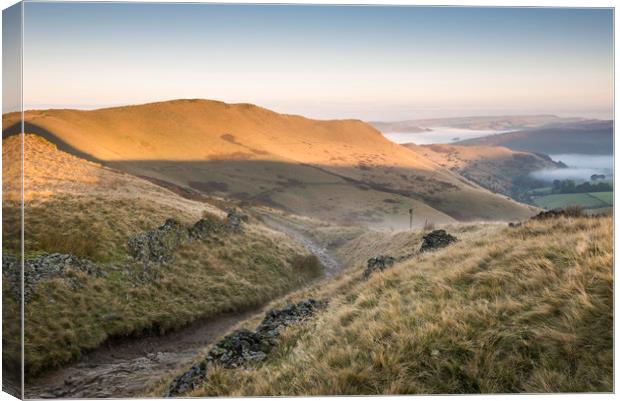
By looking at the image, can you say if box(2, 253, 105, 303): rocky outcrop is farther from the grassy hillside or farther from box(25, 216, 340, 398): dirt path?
box(25, 216, 340, 398): dirt path

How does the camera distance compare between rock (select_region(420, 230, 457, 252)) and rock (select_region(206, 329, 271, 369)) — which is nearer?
rock (select_region(206, 329, 271, 369))

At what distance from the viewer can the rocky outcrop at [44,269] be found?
8.72m

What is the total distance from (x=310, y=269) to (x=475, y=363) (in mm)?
18699

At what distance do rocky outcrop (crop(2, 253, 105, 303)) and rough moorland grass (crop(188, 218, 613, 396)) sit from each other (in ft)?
14.0

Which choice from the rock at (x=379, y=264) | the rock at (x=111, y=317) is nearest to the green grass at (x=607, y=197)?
the rock at (x=379, y=264)

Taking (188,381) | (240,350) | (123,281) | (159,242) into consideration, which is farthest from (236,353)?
(159,242)

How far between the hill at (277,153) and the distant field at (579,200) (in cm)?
566

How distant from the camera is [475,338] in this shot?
693 centimetres

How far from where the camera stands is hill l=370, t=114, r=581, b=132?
1282 cm

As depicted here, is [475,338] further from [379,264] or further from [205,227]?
[205,227]

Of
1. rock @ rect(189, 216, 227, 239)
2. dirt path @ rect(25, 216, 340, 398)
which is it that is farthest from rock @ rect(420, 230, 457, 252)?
rock @ rect(189, 216, 227, 239)

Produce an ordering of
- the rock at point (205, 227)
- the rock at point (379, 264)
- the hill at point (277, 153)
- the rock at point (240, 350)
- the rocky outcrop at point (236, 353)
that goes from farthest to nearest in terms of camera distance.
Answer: the rock at point (205, 227)
the hill at point (277, 153)
the rock at point (379, 264)
the rock at point (240, 350)
the rocky outcrop at point (236, 353)

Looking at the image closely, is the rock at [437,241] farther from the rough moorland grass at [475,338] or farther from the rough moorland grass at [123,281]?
the rough moorland grass at [123,281]

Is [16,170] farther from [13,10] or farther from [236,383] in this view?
[236,383]
